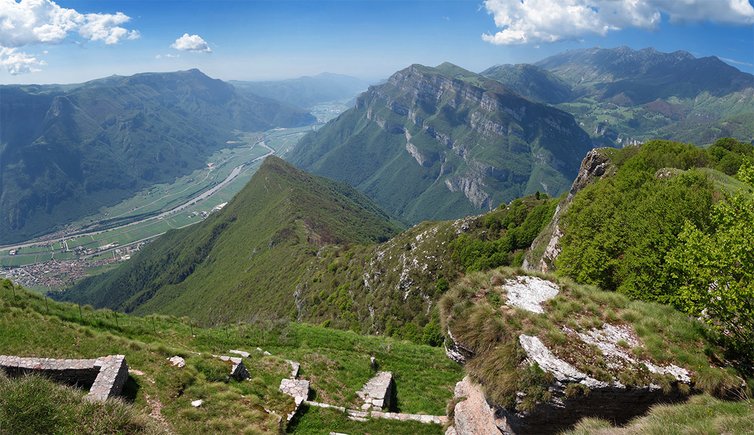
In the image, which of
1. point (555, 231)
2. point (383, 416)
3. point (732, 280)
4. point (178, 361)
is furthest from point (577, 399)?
point (555, 231)

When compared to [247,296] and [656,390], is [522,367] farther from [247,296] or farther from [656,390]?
[247,296]

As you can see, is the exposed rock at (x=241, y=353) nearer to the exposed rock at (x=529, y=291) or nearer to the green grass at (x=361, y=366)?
the green grass at (x=361, y=366)

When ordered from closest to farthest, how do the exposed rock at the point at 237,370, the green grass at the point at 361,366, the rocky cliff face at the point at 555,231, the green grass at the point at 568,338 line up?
the green grass at the point at 568,338 < the exposed rock at the point at 237,370 < the green grass at the point at 361,366 < the rocky cliff face at the point at 555,231

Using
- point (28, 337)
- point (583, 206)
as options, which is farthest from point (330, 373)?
point (583, 206)

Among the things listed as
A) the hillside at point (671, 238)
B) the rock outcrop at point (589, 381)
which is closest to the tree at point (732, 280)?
the hillside at point (671, 238)

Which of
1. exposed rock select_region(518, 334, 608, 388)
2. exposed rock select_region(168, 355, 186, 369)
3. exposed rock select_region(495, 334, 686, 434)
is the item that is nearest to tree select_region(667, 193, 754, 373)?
exposed rock select_region(495, 334, 686, 434)

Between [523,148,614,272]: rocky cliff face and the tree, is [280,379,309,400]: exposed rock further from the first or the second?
[523,148,614,272]: rocky cliff face

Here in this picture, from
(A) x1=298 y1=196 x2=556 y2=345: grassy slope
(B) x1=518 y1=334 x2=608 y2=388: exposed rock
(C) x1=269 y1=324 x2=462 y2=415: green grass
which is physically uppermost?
(B) x1=518 y1=334 x2=608 y2=388: exposed rock
